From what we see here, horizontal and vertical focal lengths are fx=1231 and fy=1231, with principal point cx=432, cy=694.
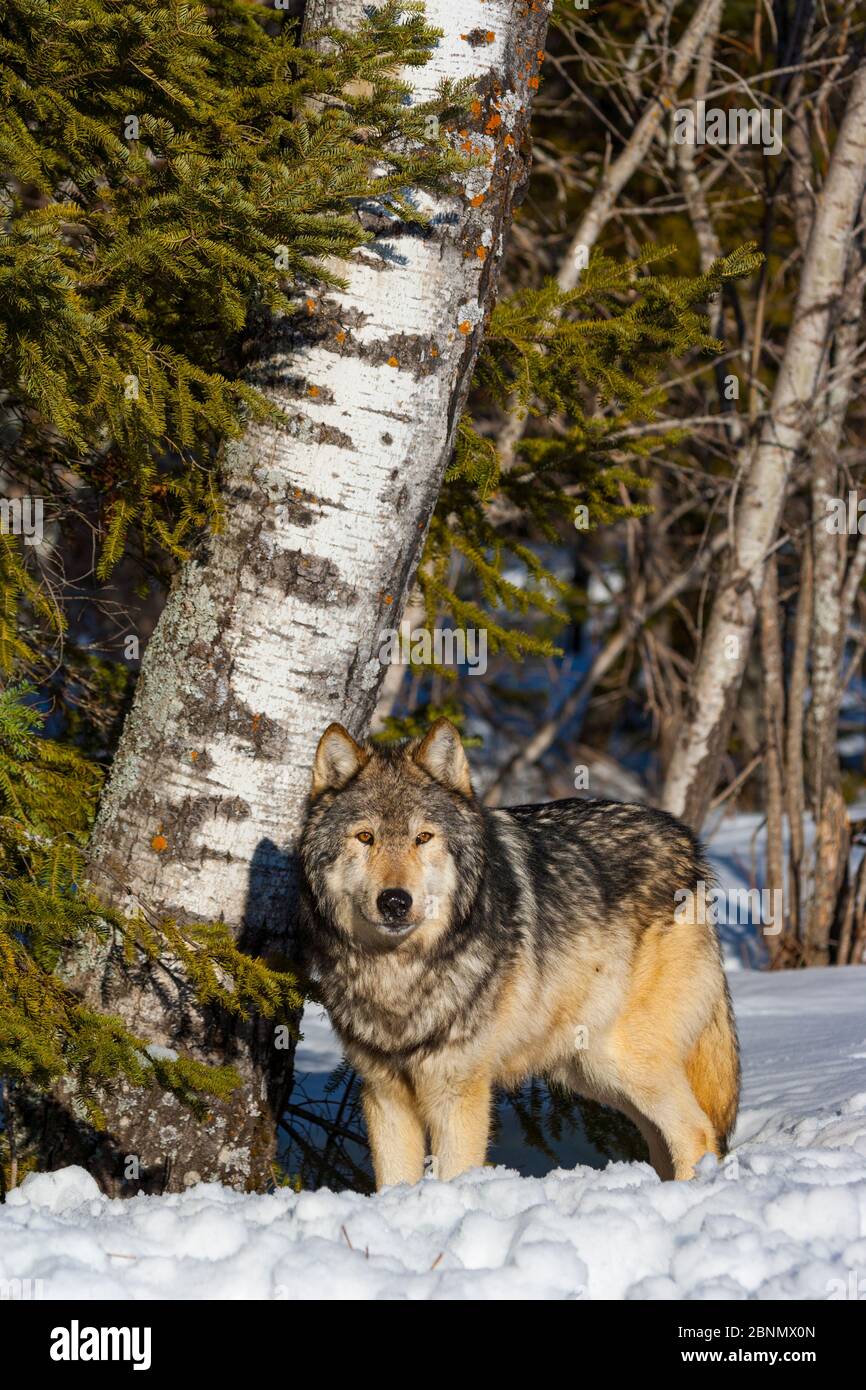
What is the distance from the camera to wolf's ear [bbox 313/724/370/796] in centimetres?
405

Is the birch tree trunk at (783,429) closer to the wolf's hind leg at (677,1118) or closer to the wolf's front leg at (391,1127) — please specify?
the wolf's hind leg at (677,1118)

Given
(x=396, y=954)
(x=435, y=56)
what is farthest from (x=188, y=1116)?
(x=435, y=56)

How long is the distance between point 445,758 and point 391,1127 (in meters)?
1.30

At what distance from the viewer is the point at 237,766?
4016 millimetres

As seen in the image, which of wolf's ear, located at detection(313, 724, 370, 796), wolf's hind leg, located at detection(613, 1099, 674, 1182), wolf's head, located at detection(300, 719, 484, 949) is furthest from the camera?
wolf's hind leg, located at detection(613, 1099, 674, 1182)

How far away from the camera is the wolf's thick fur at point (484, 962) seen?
4.06 meters

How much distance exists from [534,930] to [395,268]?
233 centimetres

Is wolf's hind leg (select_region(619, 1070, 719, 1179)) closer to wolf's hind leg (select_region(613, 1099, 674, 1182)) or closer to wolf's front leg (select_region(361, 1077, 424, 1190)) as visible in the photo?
wolf's hind leg (select_region(613, 1099, 674, 1182))

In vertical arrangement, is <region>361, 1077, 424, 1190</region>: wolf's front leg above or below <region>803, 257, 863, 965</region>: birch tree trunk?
below

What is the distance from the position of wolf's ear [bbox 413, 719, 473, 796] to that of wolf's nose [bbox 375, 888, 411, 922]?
1.95 ft

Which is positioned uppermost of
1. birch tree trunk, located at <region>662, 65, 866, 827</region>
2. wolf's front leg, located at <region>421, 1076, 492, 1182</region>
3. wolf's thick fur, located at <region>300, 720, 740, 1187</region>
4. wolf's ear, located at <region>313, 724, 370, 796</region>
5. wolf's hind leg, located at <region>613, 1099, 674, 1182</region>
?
birch tree trunk, located at <region>662, 65, 866, 827</region>

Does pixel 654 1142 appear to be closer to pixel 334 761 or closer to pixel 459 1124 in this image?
pixel 459 1124

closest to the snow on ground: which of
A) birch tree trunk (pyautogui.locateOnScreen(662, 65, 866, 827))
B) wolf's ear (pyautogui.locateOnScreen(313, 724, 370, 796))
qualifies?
wolf's ear (pyautogui.locateOnScreen(313, 724, 370, 796))

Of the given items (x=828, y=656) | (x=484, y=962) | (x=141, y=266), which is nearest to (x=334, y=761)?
(x=484, y=962)
